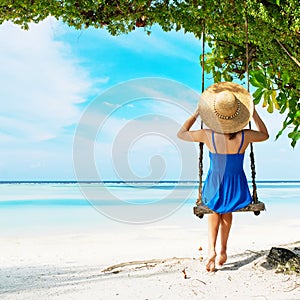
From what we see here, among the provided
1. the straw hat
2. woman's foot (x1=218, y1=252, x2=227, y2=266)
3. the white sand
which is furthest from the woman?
the white sand

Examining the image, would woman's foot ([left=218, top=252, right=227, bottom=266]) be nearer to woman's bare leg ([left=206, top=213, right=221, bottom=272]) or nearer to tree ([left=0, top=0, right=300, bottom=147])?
woman's bare leg ([left=206, top=213, right=221, bottom=272])

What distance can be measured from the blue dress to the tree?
762 mm

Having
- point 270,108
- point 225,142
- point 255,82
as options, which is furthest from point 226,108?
point 270,108

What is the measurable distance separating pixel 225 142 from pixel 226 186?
44cm

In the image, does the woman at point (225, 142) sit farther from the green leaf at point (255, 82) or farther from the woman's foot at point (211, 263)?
the green leaf at point (255, 82)

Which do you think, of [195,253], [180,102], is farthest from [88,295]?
[195,253]

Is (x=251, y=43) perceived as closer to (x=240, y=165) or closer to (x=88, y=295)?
(x=240, y=165)

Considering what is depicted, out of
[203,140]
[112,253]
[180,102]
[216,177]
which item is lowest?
[112,253]

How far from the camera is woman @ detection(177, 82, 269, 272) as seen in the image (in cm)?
447

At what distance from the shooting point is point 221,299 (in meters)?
4.01

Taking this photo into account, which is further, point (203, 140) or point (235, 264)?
point (235, 264)

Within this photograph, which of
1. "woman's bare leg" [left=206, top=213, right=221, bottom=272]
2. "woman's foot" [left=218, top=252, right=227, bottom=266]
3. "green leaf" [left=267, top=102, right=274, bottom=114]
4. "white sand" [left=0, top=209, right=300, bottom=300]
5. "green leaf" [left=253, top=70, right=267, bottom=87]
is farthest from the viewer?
"green leaf" [left=267, top=102, right=274, bottom=114]

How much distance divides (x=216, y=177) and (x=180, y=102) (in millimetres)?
890

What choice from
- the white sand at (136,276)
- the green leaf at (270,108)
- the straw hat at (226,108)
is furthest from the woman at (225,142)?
the green leaf at (270,108)
